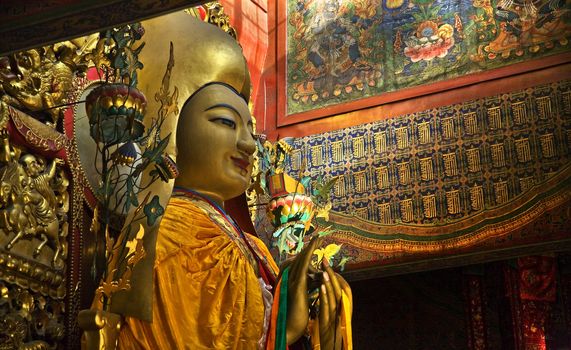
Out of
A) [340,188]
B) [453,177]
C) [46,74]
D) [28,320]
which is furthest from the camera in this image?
[340,188]

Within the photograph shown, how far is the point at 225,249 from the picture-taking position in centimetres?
427

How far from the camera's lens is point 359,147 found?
7.19m

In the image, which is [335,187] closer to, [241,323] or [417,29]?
[417,29]

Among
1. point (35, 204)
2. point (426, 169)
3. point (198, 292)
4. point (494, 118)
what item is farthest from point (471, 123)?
point (35, 204)

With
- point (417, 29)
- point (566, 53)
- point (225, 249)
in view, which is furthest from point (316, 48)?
point (225, 249)

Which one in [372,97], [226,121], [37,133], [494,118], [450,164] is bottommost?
[37,133]

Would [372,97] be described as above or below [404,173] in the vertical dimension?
above

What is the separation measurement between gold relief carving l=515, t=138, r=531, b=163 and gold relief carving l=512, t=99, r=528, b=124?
16cm

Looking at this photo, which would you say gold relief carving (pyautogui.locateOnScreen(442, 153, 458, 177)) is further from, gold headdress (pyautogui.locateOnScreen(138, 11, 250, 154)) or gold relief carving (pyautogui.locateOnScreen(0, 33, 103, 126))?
gold relief carving (pyautogui.locateOnScreen(0, 33, 103, 126))

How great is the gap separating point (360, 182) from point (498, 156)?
1.19m

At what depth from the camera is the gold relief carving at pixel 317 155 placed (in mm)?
7355

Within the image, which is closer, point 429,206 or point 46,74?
point 46,74

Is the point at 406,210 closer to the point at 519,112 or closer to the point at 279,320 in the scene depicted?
the point at 519,112

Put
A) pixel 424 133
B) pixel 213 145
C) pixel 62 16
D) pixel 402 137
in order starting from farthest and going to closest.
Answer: pixel 402 137
pixel 424 133
pixel 213 145
pixel 62 16
